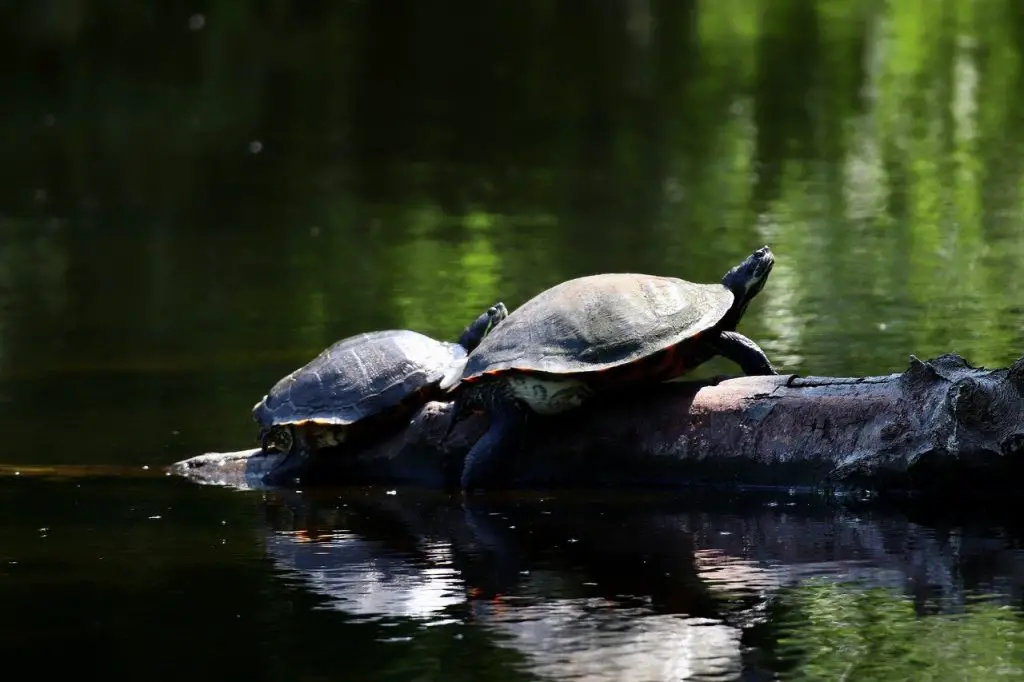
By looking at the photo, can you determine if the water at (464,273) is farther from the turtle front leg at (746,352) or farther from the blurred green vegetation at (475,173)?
the turtle front leg at (746,352)

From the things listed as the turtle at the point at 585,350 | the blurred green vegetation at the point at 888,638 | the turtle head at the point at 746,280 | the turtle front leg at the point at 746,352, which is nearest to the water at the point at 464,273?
the blurred green vegetation at the point at 888,638

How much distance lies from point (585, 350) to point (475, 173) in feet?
46.1

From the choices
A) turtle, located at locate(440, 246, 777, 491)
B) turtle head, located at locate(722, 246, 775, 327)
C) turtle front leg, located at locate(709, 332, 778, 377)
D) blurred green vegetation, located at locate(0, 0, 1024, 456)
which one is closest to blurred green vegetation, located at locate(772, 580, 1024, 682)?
turtle, located at locate(440, 246, 777, 491)

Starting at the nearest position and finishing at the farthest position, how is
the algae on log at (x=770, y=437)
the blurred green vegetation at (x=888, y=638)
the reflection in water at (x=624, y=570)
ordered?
the blurred green vegetation at (x=888, y=638) < the reflection in water at (x=624, y=570) < the algae on log at (x=770, y=437)

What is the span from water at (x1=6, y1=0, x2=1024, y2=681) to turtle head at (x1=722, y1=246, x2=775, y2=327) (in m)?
1.21

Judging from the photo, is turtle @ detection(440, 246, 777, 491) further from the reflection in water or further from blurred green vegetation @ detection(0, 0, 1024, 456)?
blurred green vegetation @ detection(0, 0, 1024, 456)

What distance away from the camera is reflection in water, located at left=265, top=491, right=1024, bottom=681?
6.23 m

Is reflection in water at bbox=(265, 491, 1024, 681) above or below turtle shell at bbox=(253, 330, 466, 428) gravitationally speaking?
below

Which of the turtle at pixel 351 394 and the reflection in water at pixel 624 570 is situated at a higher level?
the turtle at pixel 351 394

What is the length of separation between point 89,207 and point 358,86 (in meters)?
9.47

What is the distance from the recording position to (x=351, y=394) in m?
9.23

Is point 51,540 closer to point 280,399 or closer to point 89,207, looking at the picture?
point 280,399

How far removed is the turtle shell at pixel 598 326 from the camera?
8.59 metres

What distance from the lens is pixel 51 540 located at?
8.18 m
